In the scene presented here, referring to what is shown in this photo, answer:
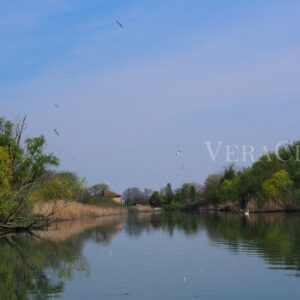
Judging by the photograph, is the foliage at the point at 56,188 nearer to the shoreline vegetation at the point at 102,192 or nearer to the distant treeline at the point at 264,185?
the shoreline vegetation at the point at 102,192

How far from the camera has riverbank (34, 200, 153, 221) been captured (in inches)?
1722

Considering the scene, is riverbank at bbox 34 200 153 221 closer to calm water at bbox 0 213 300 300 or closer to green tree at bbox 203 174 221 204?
green tree at bbox 203 174 221 204

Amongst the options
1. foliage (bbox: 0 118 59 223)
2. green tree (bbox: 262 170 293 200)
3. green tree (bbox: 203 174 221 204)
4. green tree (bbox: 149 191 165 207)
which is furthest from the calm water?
green tree (bbox: 149 191 165 207)

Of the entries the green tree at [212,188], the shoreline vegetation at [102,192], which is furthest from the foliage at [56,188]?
the green tree at [212,188]

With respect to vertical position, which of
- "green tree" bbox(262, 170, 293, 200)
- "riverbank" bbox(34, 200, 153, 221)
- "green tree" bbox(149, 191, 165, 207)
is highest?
"green tree" bbox(149, 191, 165, 207)

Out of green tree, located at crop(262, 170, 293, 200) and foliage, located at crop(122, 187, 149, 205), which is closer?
green tree, located at crop(262, 170, 293, 200)

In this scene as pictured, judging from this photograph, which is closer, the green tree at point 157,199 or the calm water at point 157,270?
the calm water at point 157,270

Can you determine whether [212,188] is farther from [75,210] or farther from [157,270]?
[157,270]

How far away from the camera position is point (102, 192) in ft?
368

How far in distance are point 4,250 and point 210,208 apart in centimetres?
7157

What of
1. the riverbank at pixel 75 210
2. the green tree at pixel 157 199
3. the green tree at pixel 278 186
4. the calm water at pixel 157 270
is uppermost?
the green tree at pixel 157 199

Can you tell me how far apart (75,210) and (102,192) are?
55.5 m

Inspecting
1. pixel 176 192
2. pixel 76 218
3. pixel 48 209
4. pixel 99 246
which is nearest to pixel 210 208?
pixel 176 192

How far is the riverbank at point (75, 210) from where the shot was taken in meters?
43.8
